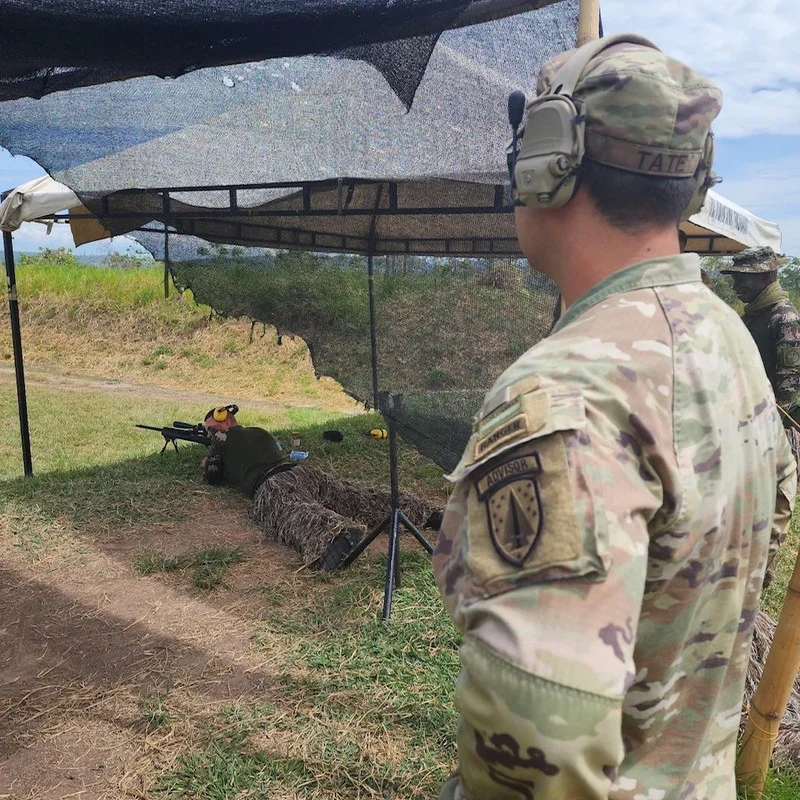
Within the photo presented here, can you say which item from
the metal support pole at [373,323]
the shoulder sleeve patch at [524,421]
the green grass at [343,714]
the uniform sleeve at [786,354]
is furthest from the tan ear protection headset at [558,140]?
the uniform sleeve at [786,354]

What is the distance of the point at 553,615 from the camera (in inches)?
27.6

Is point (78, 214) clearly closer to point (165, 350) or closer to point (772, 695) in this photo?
point (772, 695)

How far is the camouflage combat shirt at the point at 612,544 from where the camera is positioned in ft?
2.30

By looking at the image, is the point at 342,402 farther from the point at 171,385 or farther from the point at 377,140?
the point at 377,140

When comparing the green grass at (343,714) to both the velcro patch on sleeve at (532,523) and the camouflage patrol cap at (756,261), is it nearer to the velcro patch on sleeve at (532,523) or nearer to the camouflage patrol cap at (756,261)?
the velcro patch on sleeve at (532,523)

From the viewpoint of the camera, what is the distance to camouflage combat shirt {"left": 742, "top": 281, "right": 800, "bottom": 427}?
5.96 m

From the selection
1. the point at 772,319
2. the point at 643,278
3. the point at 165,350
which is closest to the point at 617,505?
the point at 643,278

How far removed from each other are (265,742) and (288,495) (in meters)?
2.32

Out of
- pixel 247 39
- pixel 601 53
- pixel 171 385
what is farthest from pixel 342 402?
pixel 601 53

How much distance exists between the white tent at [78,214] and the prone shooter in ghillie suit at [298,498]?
185cm

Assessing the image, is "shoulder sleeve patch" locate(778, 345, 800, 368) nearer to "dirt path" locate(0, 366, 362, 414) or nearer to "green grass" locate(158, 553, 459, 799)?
"green grass" locate(158, 553, 459, 799)

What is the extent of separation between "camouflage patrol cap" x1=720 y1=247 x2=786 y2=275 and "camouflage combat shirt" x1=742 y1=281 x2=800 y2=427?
0.20 meters

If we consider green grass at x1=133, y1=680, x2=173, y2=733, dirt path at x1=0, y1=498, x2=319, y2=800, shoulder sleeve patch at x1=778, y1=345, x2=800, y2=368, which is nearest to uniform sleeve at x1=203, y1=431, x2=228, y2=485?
dirt path at x1=0, y1=498, x2=319, y2=800

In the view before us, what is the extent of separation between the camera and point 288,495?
16.3 ft
